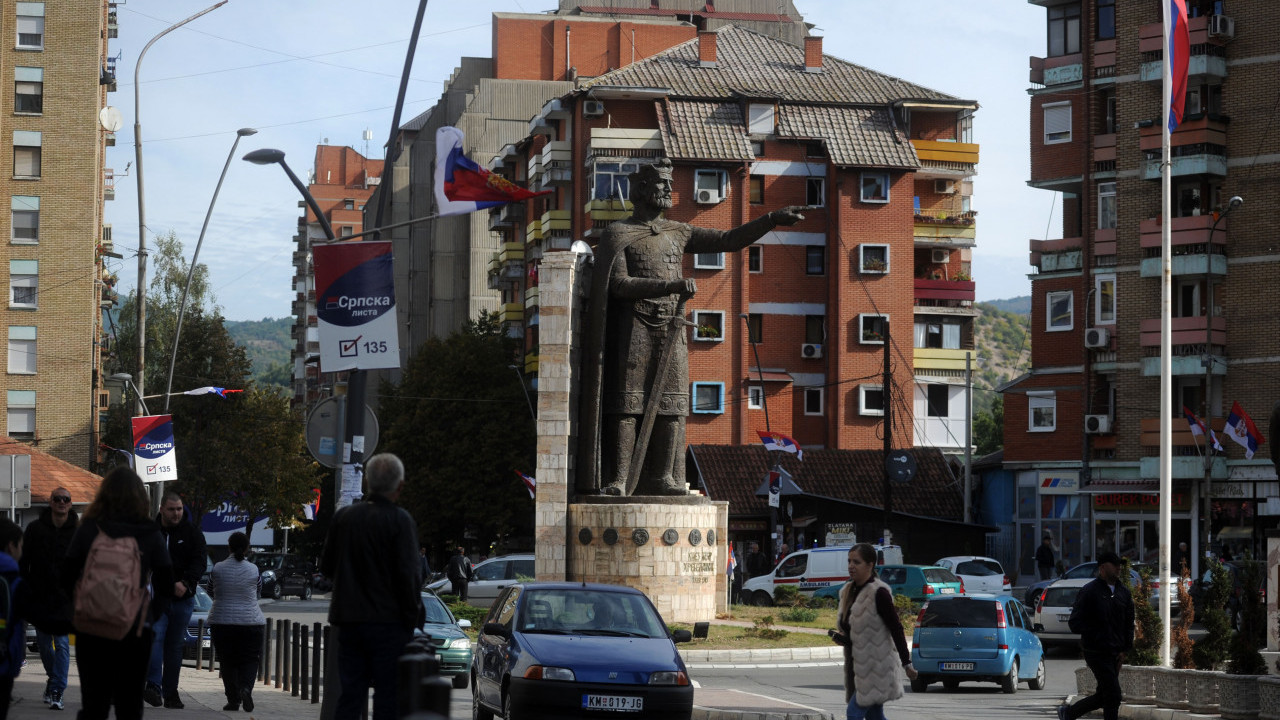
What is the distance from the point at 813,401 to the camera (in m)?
66.1

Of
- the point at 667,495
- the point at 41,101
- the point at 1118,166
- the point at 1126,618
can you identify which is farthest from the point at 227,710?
the point at 41,101

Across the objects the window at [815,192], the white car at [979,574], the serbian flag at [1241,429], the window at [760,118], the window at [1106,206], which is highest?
the window at [760,118]

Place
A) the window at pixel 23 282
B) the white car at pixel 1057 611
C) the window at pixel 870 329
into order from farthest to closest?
the window at pixel 870 329
the window at pixel 23 282
the white car at pixel 1057 611

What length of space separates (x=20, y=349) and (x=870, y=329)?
31.0 m

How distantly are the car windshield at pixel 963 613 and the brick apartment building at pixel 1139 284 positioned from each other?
26.1m

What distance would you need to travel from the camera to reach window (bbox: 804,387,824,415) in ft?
216

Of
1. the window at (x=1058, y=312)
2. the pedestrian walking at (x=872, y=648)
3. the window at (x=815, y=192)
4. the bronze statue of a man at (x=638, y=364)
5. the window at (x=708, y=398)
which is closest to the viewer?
the pedestrian walking at (x=872, y=648)

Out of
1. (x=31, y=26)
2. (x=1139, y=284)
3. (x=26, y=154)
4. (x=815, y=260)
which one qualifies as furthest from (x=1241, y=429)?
(x=31, y=26)

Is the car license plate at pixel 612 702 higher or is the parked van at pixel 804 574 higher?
the car license plate at pixel 612 702

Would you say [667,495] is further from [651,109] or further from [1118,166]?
[651,109]

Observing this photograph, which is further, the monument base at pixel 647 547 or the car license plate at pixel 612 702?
the monument base at pixel 647 547

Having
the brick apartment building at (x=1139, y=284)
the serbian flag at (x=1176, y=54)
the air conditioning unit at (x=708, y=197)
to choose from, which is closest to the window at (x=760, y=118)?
the air conditioning unit at (x=708, y=197)

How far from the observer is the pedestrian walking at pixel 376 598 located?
9898 mm

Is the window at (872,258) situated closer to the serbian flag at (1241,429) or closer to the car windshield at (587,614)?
the serbian flag at (1241,429)
